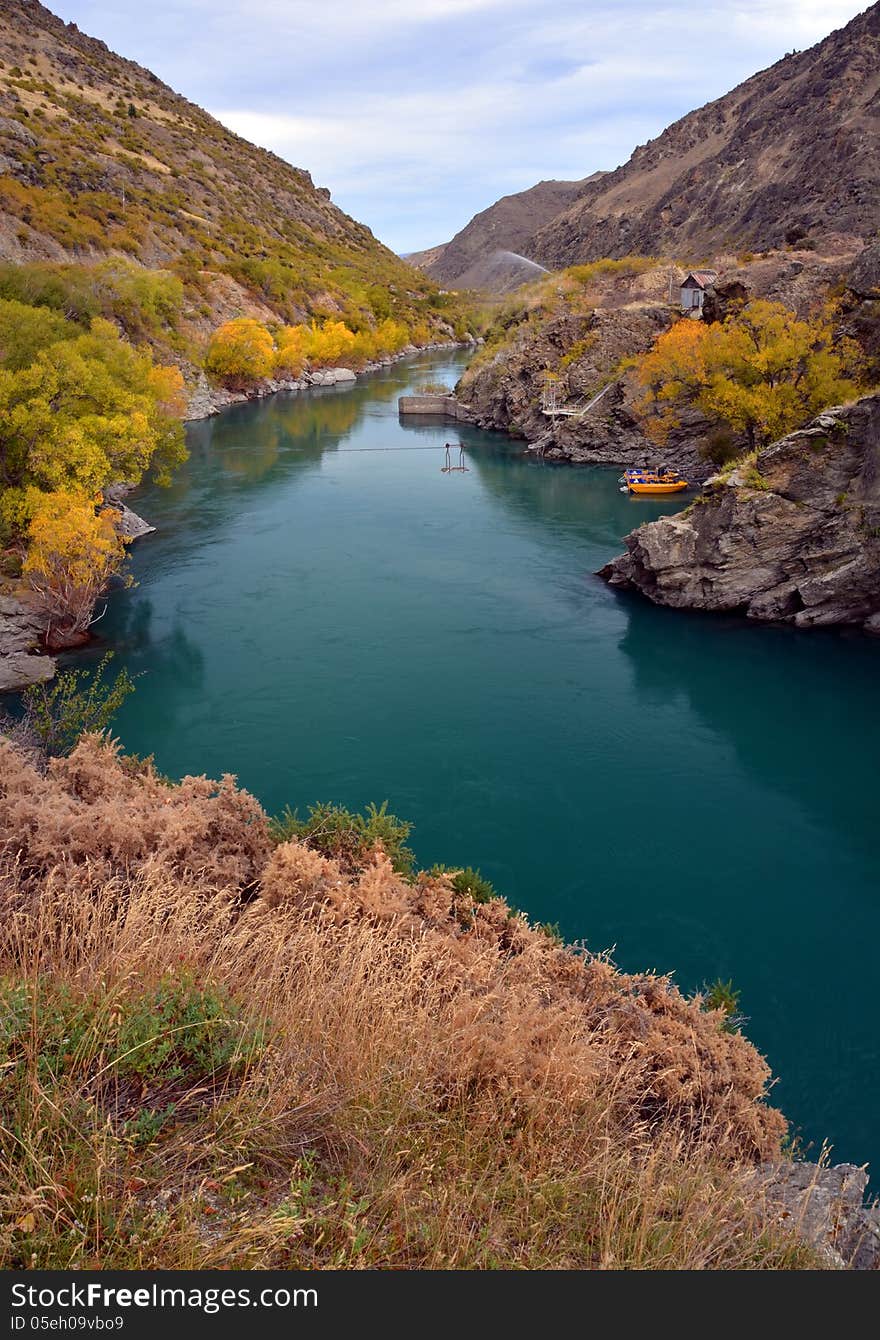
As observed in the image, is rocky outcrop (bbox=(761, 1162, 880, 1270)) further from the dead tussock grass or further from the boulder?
the boulder

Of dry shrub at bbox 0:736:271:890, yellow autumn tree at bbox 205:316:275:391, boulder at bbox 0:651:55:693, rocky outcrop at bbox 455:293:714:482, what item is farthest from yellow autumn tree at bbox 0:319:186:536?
yellow autumn tree at bbox 205:316:275:391

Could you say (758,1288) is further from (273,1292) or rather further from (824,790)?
(824,790)

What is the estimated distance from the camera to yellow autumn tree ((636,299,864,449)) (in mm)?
31594

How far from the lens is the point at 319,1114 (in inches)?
169

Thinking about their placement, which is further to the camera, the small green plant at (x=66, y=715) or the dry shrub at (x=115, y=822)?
the small green plant at (x=66, y=715)

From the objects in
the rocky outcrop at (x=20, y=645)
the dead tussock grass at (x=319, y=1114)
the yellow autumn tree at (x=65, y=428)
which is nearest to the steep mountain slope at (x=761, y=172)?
the yellow autumn tree at (x=65, y=428)

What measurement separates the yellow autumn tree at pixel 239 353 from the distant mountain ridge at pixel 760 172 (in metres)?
43.4

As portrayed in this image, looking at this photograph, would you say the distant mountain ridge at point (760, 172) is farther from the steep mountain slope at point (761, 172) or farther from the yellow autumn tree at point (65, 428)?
the yellow autumn tree at point (65, 428)

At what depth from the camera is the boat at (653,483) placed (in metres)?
42.1

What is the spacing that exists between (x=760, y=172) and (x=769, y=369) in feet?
262

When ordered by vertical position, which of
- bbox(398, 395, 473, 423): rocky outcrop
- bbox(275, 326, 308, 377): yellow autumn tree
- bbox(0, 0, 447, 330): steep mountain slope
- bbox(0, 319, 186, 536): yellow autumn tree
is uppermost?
bbox(0, 0, 447, 330): steep mountain slope

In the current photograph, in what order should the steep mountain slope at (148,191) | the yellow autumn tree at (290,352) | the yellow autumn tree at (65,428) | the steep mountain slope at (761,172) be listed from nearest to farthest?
the yellow autumn tree at (65,428), the steep mountain slope at (148,191), the steep mountain slope at (761,172), the yellow autumn tree at (290,352)

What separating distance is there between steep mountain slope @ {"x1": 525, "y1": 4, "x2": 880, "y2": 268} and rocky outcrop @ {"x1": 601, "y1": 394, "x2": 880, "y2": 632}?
45.0 metres

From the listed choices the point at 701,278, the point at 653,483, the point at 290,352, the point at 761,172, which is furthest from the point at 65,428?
the point at 761,172
